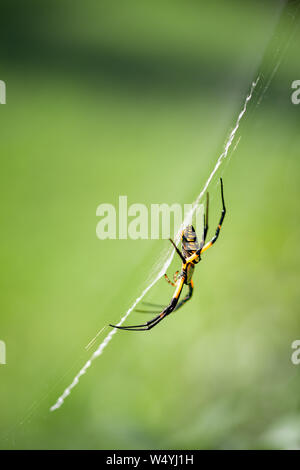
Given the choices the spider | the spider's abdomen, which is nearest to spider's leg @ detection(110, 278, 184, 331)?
the spider

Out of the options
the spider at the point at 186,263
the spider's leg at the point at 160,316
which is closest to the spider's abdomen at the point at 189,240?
the spider at the point at 186,263

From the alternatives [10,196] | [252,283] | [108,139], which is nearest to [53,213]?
[10,196]

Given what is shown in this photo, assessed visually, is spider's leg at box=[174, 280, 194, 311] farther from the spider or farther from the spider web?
the spider web

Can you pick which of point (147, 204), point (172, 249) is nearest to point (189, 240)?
point (172, 249)

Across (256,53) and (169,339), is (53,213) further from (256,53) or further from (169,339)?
(256,53)

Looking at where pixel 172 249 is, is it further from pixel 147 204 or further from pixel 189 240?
pixel 147 204

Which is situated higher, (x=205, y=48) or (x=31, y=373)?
(x=205, y=48)
